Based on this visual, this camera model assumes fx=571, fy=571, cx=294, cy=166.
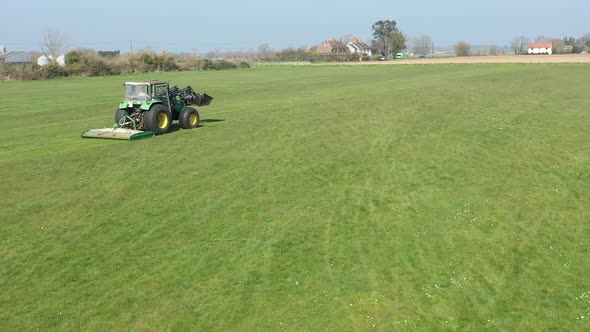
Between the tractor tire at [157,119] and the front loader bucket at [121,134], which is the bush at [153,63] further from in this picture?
the front loader bucket at [121,134]

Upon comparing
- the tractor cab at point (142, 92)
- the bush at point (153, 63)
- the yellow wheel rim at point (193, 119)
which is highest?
the bush at point (153, 63)

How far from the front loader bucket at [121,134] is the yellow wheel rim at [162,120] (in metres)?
0.53

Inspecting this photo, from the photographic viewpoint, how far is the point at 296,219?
36.5 feet

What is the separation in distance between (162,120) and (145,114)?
2.27ft

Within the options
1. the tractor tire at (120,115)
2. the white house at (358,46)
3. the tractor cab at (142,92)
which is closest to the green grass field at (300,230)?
the tractor tire at (120,115)

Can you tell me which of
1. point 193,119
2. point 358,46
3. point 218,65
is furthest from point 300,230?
point 358,46

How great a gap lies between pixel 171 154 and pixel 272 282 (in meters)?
9.11

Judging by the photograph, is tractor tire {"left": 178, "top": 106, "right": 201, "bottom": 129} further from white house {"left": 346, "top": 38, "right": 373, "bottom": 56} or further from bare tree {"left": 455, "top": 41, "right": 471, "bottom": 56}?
white house {"left": 346, "top": 38, "right": 373, "bottom": 56}

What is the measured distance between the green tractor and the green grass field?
80 centimetres

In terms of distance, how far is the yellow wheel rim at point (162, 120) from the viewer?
65.8 feet

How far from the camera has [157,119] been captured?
19.9 m

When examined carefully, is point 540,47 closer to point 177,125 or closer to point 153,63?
point 153,63

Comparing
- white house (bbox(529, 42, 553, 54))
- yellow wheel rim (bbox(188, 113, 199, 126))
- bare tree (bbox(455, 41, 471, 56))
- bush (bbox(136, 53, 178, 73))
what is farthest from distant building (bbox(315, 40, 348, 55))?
yellow wheel rim (bbox(188, 113, 199, 126))

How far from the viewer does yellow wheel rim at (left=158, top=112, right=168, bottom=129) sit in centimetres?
2006
